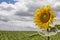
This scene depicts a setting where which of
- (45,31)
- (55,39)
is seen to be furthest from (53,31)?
(55,39)

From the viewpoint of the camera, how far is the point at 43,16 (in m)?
0.52

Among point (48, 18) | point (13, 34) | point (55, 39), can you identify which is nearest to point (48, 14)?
point (48, 18)

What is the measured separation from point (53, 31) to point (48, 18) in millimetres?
42

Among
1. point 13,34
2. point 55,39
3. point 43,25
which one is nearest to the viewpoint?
point 43,25

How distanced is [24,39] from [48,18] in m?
1.19

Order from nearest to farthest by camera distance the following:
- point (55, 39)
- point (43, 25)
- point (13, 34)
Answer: point (43, 25)
point (55, 39)
point (13, 34)

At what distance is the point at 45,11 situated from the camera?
52cm

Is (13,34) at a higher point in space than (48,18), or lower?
lower

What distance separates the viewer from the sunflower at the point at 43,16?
19.3 inches

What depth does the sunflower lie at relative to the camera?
491mm

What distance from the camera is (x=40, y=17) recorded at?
0.52 meters

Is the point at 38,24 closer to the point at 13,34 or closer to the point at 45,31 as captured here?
the point at 45,31

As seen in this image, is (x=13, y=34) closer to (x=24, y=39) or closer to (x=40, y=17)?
(x=24, y=39)

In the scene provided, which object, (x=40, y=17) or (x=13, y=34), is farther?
(x=13, y=34)
